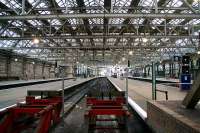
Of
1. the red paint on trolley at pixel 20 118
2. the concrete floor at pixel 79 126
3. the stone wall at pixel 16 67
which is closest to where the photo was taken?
the red paint on trolley at pixel 20 118

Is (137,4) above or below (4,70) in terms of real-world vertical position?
above

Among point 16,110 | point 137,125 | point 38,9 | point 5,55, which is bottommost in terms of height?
point 137,125

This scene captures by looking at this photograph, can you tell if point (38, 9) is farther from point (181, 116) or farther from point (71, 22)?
point (181, 116)

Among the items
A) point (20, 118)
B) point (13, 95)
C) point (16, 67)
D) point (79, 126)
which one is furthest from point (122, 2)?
point (16, 67)

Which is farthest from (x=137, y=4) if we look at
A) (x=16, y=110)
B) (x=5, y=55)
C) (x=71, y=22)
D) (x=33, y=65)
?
(x=33, y=65)

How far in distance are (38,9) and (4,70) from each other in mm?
18653

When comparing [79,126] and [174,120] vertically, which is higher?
[174,120]

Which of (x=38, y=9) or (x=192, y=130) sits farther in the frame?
(x=38, y=9)

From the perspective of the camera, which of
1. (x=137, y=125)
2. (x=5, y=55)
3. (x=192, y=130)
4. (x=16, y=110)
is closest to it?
(x=192, y=130)

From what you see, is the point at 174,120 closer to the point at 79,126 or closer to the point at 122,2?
the point at 79,126

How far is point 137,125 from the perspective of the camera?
26.8 ft

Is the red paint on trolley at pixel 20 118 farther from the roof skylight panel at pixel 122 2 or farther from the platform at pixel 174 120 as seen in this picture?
the roof skylight panel at pixel 122 2

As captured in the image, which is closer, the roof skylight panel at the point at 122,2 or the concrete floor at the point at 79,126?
the concrete floor at the point at 79,126

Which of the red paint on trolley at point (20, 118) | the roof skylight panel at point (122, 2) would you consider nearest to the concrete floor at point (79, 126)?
the red paint on trolley at point (20, 118)
